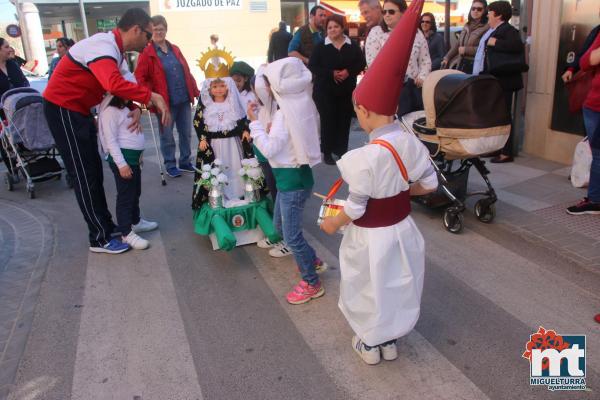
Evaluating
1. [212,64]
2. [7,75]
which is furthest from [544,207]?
[7,75]

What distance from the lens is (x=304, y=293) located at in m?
3.81

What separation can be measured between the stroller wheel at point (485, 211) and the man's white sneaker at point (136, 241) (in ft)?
11.3

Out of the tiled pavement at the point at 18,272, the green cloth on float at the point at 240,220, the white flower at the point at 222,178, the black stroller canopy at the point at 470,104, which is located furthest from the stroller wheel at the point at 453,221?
the tiled pavement at the point at 18,272

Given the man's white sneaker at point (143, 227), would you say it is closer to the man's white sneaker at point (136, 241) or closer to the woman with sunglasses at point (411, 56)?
the man's white sneaker at point (136, 241)

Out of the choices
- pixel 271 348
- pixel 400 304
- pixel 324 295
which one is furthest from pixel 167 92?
pixel 400 304

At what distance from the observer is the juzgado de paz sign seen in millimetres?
21516

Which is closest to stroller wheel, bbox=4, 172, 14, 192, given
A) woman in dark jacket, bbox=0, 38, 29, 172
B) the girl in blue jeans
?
woman in dark jacket, bbox=0, 38, 29, 172

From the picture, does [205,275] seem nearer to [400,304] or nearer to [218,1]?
[400,304]

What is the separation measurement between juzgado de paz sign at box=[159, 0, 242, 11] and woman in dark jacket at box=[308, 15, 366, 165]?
16600 millimetres

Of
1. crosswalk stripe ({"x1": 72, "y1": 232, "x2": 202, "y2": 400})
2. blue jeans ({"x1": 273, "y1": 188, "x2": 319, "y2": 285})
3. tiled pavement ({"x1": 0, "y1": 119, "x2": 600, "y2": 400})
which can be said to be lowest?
crosswalk stripe ({"x1": 72, "y1": 232, "x2": 202, "y2": 400})

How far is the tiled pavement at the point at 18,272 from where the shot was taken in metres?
3.42

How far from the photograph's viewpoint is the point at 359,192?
255 cm

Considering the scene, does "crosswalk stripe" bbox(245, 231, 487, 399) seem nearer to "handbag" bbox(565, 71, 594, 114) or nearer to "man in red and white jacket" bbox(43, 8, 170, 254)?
"man in red and white jacket" bbox(43, 8, 170, 254)

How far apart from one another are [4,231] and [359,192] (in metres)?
4.86
